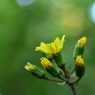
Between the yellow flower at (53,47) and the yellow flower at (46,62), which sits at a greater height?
the yellow flower at (53,47)

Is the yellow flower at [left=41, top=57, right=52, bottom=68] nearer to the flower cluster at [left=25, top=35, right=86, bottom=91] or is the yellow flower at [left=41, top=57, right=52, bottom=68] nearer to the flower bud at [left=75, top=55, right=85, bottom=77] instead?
the flower cluster at [left=25, top=35, right=86, bottom=91]

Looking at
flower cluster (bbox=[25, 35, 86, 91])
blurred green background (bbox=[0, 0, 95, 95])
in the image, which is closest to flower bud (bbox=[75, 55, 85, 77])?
flower cluster (bbox=[25, 35, 86, 91])

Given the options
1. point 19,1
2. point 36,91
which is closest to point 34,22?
point 19,1

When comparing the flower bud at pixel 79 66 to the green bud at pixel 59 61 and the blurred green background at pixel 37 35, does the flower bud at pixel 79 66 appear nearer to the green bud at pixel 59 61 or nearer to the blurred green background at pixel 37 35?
the green bud at pixel 59 61

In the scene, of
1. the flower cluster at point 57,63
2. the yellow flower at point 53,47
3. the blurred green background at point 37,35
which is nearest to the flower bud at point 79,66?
the flower cluster at point 57,63

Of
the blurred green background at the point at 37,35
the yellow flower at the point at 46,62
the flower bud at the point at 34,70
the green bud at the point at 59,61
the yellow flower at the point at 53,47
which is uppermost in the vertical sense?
the blurred green background at the point at 37,35

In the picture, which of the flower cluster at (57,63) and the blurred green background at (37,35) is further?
the blurred green background at (37,35)

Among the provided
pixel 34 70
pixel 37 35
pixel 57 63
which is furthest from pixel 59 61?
pixel 37 35
